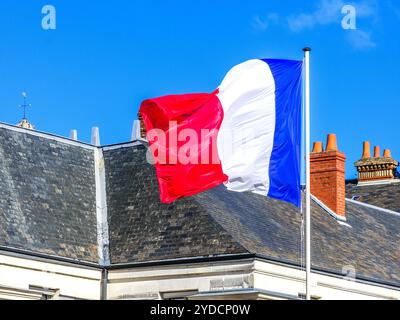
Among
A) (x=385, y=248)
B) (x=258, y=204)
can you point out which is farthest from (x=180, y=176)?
(x=385, y=248)

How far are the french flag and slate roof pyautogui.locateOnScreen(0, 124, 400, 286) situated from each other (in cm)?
1152

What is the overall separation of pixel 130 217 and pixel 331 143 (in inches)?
514

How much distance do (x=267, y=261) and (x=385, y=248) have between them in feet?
35.2

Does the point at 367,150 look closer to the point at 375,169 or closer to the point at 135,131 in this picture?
the point at 375,169

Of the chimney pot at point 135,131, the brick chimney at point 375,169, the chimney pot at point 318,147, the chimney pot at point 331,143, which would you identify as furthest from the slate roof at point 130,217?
the brick chimney at point 375,169

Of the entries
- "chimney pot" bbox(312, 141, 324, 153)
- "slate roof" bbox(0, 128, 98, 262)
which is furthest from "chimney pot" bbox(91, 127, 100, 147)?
"chimney pot" bbox(312, 141, 324, 153)

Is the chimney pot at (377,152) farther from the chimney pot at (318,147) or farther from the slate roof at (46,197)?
the slate roof at (46,197)

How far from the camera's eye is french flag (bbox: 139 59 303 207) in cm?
2577

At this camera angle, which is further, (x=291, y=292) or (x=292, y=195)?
(x=291, y=292)

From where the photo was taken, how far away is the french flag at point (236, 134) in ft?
84.5

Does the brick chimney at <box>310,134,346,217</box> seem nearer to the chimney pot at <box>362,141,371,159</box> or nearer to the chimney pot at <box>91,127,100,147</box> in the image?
the chimney pot at <box>91,127,100,147</box>

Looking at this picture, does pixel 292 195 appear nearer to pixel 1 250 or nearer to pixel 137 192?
pixel 1 250

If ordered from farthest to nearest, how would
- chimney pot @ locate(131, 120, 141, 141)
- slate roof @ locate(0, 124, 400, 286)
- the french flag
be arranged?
chimney pot @ locate(131, 120, 141, 141)
slate roof @ locate(0, 124, 400, 286)
the french flag

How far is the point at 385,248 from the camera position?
47531mm
